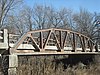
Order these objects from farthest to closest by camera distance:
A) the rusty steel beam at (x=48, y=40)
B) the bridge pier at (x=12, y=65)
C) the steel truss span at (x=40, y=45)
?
the rusty steel beam at (x=48, y=40) < the steel truss span at (x=40, y=45) < the bridge pier at (x=12, y=65)

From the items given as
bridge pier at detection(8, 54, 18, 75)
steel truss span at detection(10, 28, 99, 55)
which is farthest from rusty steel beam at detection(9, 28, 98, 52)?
bridge pier at detection(8, 54, 18, 75)

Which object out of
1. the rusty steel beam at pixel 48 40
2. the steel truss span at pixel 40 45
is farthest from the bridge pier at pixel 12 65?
the rusty steel beam at pixel 48 40

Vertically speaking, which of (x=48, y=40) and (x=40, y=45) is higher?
(x=48, y=40)

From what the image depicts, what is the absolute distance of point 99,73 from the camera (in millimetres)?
24094

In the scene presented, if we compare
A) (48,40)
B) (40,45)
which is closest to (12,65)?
(40,45)

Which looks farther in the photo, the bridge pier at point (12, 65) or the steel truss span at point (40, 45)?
the steel truss span at point (40, 45)

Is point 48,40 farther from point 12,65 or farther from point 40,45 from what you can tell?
point 12,65

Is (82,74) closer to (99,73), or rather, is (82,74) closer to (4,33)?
(99,73)

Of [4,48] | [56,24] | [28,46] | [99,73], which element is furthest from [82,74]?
[56,24]

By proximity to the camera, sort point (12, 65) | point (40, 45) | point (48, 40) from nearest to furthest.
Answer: point (12, 65) < point (40, 45) < point (48, 40)

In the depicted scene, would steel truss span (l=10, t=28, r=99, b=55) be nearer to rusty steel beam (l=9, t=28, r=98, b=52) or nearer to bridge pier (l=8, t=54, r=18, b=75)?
rusty steel beam (l=9, t=28, r=98, b=52)

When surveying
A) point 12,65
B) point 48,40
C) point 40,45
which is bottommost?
point 12,65

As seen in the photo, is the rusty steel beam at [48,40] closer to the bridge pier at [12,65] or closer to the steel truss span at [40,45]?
the steel truss span at [40,45]

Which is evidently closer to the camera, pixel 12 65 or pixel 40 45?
pixel 12 65
